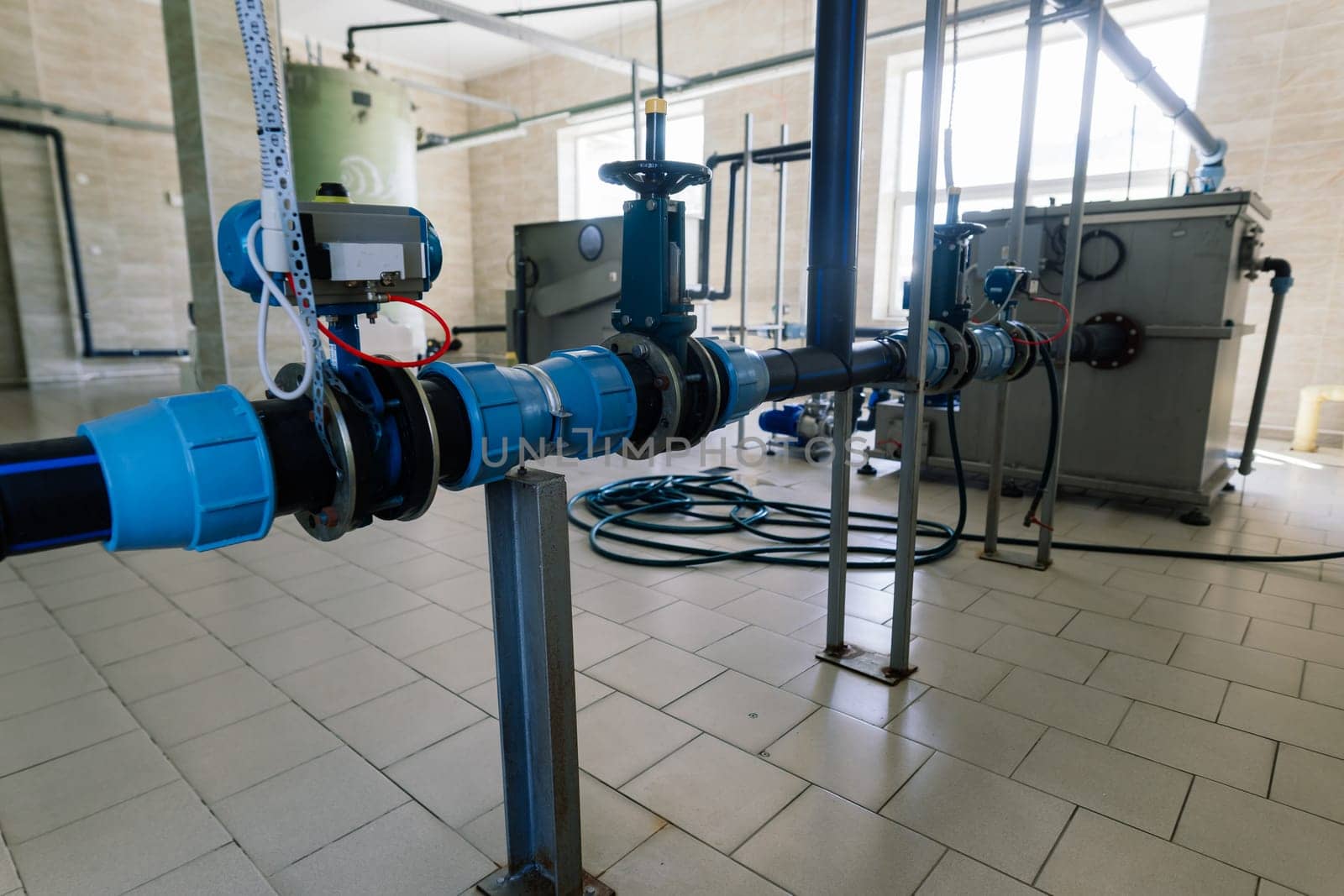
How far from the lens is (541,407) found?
0.95 meters

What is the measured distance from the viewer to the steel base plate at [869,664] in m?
1.67

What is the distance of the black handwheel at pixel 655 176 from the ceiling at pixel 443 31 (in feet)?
20.8

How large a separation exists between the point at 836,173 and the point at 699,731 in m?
1.11

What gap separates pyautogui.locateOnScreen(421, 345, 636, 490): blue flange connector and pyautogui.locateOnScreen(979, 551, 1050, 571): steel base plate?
1.72 metres

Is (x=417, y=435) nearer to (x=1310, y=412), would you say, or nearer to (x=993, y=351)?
(x=993, y=351)

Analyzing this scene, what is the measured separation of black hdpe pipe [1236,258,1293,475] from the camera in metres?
3.05

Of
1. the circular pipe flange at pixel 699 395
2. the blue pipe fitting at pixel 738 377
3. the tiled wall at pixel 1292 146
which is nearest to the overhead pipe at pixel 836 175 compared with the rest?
the blue pipe fitting at pixel 738 377

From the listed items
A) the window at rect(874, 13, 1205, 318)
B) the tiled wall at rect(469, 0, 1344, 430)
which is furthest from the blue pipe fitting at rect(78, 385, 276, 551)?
the tiled wall at rect(469, 0, 1344, 430)

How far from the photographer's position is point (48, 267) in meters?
6.75

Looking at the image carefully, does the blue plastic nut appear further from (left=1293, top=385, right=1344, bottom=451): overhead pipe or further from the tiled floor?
(left=1293, top=385, right=1344, bottom=451): overhead pipe

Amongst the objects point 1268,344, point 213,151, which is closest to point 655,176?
point 1268,344

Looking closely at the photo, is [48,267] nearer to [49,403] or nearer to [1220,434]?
[49,403]

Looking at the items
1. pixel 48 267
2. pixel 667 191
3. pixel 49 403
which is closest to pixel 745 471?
pixel 667 191

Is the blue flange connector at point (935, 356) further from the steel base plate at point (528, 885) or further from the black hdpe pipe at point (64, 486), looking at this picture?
the black hdpe pipe at point (64, 486)
